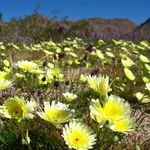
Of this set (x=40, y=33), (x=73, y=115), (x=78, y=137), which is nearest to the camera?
(x=78, y=137)

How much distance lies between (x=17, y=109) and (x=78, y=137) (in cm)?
38

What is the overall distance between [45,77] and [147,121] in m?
1.23

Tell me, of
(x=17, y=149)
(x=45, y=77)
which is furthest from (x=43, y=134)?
(x=45, y=77)

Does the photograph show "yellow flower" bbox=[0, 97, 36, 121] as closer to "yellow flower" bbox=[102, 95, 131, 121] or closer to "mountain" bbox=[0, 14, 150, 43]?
"yellow flower" bbox=[102, 95, 131, 121]

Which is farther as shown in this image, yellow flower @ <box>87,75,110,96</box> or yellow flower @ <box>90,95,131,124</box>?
yellow flower @ <box>87,75,110,96</box>

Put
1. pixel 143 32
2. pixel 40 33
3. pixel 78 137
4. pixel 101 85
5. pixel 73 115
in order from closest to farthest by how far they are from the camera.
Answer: pixel 78 137 → pixel 73 115 → pixel 101 85 → pixel 40 33 → pixel 143 32

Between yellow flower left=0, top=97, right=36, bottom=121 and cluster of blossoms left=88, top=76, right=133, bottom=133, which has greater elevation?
yellow flower left=0, top=97, right=36, bottom=121

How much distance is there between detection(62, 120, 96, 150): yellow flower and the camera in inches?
95.9

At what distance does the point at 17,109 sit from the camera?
265 cm

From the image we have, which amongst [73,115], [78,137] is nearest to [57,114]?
[73,115]

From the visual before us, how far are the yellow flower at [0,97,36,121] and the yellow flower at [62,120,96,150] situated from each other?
22cm

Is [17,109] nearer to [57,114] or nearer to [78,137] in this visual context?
[57,114]

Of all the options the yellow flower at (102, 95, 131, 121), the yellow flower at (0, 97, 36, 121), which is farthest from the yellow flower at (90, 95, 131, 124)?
the yellow flower at (0, 97, 36, 121)

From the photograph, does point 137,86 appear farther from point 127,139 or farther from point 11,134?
point 11,134
